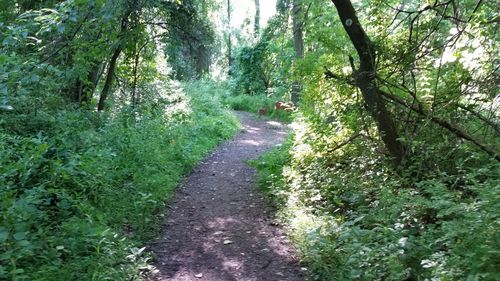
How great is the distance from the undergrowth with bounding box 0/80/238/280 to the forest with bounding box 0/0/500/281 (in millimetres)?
26

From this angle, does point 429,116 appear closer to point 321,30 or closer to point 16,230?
point 321,30

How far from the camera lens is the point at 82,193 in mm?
5379

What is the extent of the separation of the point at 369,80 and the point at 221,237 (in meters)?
3.13

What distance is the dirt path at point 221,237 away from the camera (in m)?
4.77

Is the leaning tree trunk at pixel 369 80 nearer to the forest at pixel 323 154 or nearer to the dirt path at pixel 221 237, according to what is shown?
the forest at pixel 323 154

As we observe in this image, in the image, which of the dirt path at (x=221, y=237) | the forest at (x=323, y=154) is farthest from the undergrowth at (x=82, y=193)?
the dirt path at (x=221, y=237)

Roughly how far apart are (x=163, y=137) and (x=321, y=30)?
4871 millimetres

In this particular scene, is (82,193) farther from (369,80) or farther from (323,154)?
(369,80)

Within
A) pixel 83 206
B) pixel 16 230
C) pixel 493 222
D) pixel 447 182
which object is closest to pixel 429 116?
pixel 447 182

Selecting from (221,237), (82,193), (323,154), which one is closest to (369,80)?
(323,154)

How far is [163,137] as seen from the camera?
10.2 metres

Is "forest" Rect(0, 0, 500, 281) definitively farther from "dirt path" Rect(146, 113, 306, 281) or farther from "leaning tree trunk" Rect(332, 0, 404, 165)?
"dirt path" Rect(146, 113, 306, 281)

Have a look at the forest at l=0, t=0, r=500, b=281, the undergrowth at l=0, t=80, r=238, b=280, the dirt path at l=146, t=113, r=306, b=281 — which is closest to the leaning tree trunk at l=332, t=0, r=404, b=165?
the forest at l=0, t=0, r=500, b=281

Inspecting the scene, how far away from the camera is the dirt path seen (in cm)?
477
